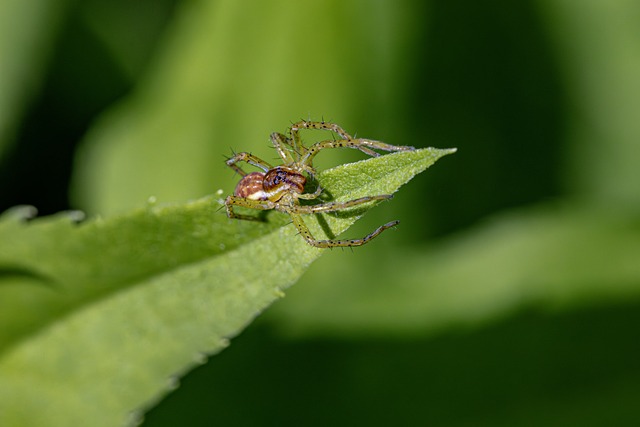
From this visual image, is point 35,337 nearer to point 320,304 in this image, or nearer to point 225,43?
point 320,304

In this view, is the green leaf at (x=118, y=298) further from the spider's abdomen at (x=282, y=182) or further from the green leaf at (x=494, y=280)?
the green leaf at (x=494, y=280)

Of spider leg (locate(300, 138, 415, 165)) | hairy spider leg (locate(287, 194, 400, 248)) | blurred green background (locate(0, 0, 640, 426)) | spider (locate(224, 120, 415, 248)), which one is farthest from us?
blurred green background (locate(0, 0, 640, 426))

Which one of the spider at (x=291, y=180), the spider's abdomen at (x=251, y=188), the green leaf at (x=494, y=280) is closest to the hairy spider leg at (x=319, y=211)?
the spider at (x=291, y=180)

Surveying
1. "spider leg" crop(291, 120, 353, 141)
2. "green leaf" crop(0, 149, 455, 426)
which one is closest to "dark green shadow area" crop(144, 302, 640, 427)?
"spider leg" crop(291, 120, 353, 141)

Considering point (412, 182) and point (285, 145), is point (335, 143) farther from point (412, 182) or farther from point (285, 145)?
point (412, 182)

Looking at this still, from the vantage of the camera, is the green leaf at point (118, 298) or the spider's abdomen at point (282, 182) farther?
the spider's abdomen at point (282, 182)

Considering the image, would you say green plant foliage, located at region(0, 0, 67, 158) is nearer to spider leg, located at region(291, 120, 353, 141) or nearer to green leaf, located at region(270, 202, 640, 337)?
spider leg, located at region(291, 120, 353, 141)

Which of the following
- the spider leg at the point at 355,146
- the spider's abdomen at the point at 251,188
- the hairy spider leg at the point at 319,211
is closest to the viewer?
the hairy spider leg at the point at 319,211
